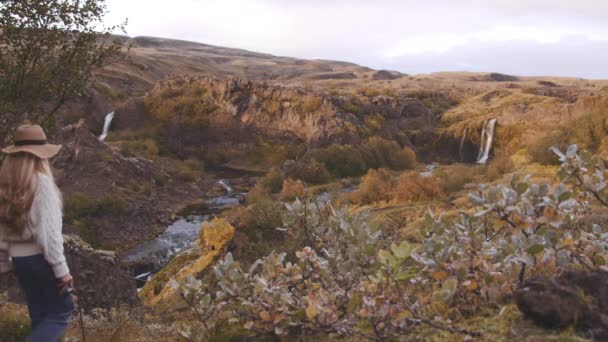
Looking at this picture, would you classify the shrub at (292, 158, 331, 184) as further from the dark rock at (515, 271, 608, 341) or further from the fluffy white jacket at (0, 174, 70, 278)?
the dark rock at (515, 271, 608, 341)

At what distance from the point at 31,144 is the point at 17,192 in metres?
0.48

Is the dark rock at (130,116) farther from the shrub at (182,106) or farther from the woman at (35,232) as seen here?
the woman at (35,232)

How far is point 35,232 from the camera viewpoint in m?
4.26

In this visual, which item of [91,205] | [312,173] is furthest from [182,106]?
[91,205]

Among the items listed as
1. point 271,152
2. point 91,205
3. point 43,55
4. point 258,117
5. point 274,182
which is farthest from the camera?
point 258,117

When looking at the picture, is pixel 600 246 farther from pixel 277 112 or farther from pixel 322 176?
pixel 277 112

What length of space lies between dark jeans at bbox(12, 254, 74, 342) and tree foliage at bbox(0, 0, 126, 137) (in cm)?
668

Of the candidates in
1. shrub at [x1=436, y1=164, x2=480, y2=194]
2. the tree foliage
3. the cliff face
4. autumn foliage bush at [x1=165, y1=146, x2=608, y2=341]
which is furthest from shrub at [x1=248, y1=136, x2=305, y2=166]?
autumn foliage bush at [x1=165, y1=146, x2=608, y2=341]

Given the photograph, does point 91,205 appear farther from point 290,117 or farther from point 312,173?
point 290,117

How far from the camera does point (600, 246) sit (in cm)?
378

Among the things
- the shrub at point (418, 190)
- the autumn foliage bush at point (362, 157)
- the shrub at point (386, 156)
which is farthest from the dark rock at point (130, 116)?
the shrub at point (418, 190)

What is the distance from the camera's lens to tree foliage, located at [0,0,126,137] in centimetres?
1027

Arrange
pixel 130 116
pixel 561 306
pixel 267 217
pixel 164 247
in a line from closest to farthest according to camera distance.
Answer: pixel 561 306
pixel 267 217
pixel 164 247
pixel 130 116

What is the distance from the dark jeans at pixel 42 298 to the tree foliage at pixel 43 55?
21.9ft
